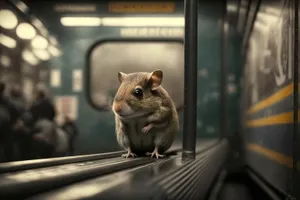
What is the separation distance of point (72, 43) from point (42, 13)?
40cm

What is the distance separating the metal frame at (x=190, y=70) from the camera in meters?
1.37

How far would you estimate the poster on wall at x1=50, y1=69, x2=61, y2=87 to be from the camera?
350 centimetres

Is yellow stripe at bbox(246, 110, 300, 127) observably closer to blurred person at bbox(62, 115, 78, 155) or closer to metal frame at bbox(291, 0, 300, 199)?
metal frame at bbox(291, 0, 300, 199)

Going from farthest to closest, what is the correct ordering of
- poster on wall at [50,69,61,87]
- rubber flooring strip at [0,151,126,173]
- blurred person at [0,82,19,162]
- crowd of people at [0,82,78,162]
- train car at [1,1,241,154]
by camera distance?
poster on wall at [50,69,61,87]
train car at [1,1,241,154]
crowd of people at [0,82,78,162]
blurred person at [0,82,19,162]
rubber flooring strip at [0,151,126,173]

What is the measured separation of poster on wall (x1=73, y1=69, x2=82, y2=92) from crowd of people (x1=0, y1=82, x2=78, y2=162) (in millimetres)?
267

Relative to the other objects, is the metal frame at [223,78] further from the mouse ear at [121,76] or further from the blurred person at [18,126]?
the mouse ear at [121,76]

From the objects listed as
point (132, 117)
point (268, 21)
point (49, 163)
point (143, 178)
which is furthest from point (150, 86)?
point (268, 21)

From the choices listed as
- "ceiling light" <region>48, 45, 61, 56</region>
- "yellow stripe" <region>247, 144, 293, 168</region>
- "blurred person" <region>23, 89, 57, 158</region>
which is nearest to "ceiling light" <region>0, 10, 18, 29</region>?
"ceiling light" <region>48, 45, 61, 56</region>

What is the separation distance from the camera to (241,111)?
4.03 meters

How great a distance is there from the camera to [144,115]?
1312 millimetres

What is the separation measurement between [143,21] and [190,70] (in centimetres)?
216

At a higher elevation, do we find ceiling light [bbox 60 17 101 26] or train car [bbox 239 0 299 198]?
ceiling light [bbox 60 17 101 26]

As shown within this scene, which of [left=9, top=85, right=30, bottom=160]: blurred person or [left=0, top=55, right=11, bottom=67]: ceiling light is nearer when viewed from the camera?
[left=9, top=85, right=30, bottom=160]: blurred person

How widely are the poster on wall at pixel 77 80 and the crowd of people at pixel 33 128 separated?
0.27m
